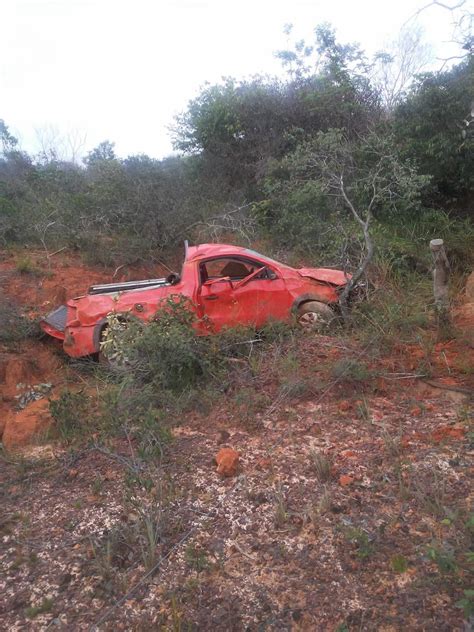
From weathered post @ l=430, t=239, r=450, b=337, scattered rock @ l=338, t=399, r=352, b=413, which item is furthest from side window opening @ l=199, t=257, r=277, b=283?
scattered rock @ l=338, t=399, r=352, b=413

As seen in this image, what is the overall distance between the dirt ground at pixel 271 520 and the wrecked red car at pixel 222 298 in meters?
1.62

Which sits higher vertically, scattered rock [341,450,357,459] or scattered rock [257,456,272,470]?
scattered rock [257,456,272,470]

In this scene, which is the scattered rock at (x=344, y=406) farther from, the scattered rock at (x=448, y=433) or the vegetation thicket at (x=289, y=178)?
the vegetation thicket at (x=289, y=178)

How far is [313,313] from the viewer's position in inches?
253

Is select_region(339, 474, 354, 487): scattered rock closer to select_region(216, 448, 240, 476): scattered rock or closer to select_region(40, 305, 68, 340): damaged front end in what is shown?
select_region(216, 448, 240, 476): scattered rock

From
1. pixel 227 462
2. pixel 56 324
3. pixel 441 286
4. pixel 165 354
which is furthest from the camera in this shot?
pixel 56 324

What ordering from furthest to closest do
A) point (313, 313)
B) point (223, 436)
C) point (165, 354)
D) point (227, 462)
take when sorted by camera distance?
point (313, 313), point (165, 354), point (223, 436), point (227, 462)

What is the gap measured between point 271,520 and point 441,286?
3.58 metres

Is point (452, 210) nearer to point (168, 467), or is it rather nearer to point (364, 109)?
point (364, 109)

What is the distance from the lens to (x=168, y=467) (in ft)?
12.5

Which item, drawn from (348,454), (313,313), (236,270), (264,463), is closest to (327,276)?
(313,313)

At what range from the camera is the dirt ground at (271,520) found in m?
2.53

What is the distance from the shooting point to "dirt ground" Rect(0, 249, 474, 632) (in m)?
2.53

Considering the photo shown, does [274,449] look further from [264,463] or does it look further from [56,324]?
[56,324]
